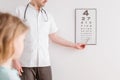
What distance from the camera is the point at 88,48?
9.55 feet

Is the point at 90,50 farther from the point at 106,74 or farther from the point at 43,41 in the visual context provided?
the point at 43,41

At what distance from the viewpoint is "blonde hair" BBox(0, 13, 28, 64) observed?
115 cm

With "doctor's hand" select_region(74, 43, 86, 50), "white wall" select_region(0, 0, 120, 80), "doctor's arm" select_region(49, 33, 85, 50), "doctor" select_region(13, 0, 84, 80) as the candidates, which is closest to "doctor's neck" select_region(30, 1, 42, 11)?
"doctor" select_region(13, 0, 84, 80)

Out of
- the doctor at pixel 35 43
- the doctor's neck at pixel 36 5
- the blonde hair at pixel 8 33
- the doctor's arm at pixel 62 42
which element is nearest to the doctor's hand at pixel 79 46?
the doctor's arm at pixel 62 42

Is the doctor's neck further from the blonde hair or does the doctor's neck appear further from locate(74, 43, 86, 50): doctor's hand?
the blonde hair

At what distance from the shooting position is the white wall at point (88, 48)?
9.41 feet

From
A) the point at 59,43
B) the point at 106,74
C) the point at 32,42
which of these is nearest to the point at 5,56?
the point at 32,42

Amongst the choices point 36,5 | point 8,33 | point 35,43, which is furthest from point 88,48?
point 8,33

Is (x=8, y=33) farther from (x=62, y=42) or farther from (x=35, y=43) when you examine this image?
(x=62, y=42)

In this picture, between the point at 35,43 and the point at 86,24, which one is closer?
the point at 35,43

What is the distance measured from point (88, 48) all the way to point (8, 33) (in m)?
1.84

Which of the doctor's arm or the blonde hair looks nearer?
the blonde hair

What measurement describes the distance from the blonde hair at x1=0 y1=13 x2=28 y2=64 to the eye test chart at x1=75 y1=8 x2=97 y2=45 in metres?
1.73

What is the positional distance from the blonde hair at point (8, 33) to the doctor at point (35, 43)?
1406 millimetres
